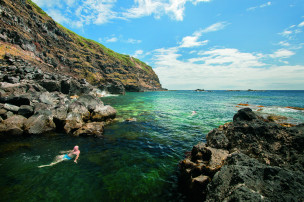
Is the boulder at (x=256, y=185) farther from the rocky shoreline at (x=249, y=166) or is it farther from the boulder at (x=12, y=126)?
the boulder at (x=12, y=126)

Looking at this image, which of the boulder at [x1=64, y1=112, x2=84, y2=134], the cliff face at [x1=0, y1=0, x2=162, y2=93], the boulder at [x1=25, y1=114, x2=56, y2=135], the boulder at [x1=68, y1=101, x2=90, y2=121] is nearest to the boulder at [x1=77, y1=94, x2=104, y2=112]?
the boulder at [x1=68, y1=101, x2=90, y2=121]

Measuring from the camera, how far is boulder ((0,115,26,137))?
13258 millimetres

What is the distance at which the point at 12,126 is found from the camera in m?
13.6

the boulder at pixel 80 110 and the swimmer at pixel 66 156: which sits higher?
the boulder at pixel 80 110

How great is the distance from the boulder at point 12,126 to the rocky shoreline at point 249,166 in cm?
1686

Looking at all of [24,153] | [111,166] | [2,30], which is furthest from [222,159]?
[2,30]

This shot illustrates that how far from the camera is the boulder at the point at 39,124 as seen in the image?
14297 mm

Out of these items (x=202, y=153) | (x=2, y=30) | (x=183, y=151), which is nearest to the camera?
(x=202, y=153)

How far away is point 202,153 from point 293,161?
4.33 meters

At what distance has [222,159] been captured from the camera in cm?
743

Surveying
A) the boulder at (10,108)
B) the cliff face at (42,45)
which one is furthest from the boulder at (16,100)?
the cliff face at (42,45)

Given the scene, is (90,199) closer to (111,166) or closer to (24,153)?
(111,166)

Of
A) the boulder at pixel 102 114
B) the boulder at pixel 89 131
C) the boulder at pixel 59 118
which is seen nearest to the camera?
the boulder at pixel 89 131

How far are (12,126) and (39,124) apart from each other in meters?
2.12
